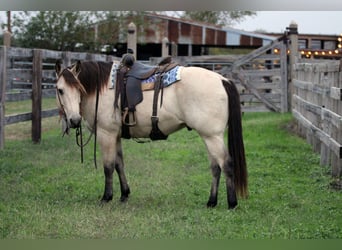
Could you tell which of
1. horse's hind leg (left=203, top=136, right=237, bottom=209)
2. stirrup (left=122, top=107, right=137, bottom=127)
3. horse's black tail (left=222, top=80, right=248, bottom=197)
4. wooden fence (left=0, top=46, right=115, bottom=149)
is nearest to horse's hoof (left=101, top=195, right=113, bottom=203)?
stirrup (left=122, top=107, right=137, bottom=127)

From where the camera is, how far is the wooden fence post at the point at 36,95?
8.87m

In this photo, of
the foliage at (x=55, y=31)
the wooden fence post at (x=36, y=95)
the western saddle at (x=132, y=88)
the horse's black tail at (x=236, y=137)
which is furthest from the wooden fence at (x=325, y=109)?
the foliage at (x=55, y=31)

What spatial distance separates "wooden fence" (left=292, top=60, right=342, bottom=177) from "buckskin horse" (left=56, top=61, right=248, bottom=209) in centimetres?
117

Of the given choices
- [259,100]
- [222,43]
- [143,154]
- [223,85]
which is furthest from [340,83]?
[222,43]

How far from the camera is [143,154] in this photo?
7.96 meters

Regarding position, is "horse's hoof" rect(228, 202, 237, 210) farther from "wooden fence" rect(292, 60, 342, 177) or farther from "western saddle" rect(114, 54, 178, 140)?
"wooden fence" rect(292, 60, 342, 177)

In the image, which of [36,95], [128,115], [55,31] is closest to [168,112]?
[128,115]

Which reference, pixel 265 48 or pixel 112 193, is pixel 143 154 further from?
pixel 265 48

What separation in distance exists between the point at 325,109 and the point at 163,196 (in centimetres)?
222

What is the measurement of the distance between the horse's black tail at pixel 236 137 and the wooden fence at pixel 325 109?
→ 1044 millimetres

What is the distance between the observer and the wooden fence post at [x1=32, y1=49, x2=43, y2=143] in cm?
887

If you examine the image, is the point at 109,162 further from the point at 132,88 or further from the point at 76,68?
the point at 76,68
